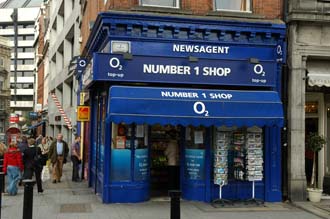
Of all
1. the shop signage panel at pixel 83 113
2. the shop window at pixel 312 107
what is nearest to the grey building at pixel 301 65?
the shop window at pixel 312 107

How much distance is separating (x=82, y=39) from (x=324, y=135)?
13.9m

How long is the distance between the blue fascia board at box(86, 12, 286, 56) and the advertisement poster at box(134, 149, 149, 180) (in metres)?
2.89

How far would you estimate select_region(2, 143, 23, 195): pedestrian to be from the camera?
14211 millimetres

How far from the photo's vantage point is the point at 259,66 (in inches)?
505

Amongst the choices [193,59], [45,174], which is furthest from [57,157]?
[193,59]

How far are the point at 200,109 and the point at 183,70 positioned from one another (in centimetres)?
118

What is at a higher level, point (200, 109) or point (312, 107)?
point (312, 107)

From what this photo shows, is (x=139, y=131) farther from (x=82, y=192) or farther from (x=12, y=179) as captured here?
(x=12, y=179)

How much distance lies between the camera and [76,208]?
1203 cm

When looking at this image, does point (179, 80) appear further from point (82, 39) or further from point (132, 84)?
point (82, 39)

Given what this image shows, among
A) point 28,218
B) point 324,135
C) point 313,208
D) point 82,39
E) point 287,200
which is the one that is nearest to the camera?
point 28,218

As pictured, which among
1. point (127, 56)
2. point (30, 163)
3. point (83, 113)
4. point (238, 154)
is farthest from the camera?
point (83, 113)

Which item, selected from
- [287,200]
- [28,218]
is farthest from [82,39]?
[28,218]

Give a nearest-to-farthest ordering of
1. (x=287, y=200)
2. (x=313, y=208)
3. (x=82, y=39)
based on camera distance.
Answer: (x=313, y=208) < (x=287, y=200) < (x=82, y=39)
